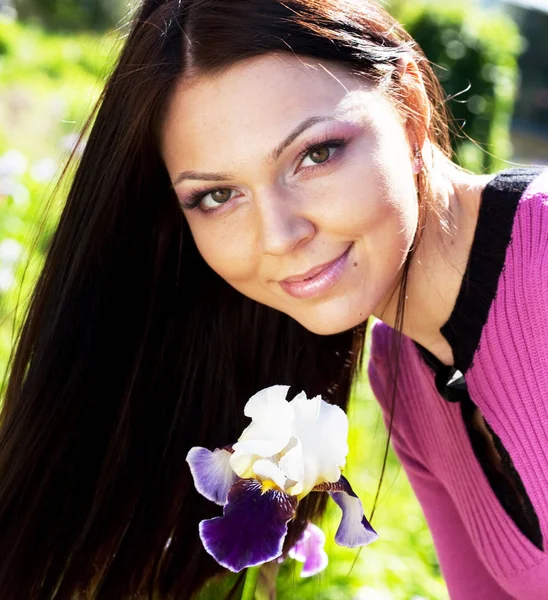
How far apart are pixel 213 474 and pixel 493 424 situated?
809 mm

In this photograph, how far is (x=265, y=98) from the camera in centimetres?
168

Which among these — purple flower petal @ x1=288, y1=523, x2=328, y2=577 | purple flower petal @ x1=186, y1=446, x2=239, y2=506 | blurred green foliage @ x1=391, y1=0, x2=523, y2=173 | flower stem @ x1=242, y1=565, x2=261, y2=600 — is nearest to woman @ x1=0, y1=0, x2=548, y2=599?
purple flower petal @ x1=288, y1=523, x2=328, y2=577

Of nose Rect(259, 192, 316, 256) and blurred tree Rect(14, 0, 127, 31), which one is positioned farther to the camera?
blurred tree Rect(14, 0, 127, 31)

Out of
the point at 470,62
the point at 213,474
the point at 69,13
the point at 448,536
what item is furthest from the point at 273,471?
the point at 69,13

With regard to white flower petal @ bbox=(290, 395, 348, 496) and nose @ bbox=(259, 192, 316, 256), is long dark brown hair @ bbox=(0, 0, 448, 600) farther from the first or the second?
white flower petal @ bbox=(290, 395, 348, 496)

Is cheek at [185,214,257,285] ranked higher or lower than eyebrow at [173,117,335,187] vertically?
lower

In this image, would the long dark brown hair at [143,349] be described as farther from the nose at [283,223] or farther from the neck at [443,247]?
the nose at [283,223]

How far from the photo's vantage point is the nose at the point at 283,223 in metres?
1.68

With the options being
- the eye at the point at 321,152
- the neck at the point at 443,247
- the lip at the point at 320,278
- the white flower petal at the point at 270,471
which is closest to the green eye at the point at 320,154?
the eye at the point at 321,152

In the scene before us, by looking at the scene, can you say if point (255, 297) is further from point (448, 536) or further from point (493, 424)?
point (448, 536)

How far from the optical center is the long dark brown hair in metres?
1.79

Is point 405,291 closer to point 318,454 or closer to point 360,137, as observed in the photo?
point 360,137

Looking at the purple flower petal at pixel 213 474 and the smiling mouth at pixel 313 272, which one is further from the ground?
the smiling mouth at pixel 313 272

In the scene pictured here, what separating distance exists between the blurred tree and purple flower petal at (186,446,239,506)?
55.0ft
